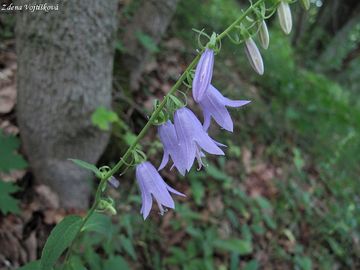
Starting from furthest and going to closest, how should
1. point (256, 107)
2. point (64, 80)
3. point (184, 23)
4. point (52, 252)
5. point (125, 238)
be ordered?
point (184, 23)
point (256, 107)
point (125, 238)
point (64, 80)
point (52, 252)

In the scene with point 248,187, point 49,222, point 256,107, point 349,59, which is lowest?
point 49,222

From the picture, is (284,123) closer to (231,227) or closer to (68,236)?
(231,227)

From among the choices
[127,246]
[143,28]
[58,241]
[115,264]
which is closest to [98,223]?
[58,241]

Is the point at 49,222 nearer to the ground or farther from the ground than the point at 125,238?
nearer to the ground

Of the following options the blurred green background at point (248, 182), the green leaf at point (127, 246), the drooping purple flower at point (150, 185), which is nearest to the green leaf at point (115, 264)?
the blurred green background at point (248, 182)

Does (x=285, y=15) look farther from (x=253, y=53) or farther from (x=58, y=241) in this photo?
(x=58, y=241)

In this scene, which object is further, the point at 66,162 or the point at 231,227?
the point at 231,227

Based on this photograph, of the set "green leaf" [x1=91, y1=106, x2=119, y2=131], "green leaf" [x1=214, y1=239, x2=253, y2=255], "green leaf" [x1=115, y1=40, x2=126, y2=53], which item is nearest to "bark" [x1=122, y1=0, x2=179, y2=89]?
"green leaf" [x1=115, y1=40, x2=126, y2=53]

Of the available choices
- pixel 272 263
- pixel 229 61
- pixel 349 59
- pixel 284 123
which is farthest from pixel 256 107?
pixel 349 59

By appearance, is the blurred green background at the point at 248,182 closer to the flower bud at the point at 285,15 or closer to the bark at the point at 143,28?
the bark at the point at 143,28
